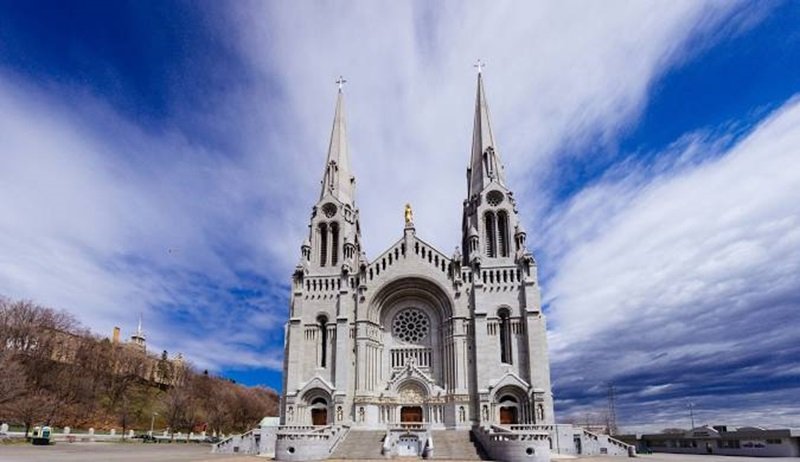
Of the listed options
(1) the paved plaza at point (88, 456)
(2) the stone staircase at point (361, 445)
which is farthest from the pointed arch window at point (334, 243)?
(1) the paved plaza at point (88, 456)

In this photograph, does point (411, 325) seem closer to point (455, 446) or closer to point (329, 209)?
point (455, 446)

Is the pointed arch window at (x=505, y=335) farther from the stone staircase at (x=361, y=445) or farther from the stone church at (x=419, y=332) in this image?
the stone staircase at (x=361, y=445)

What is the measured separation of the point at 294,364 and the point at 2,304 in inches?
1346

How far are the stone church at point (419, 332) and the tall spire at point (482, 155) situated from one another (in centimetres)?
25

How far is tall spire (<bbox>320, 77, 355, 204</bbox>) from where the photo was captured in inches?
2079

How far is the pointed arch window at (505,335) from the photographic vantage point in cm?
4347

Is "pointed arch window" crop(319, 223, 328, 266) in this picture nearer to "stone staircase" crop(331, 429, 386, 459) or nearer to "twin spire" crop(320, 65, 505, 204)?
"twin spire" crop(320, 65, 505, 204)

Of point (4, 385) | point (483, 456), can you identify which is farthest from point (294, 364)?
point (4, 385)

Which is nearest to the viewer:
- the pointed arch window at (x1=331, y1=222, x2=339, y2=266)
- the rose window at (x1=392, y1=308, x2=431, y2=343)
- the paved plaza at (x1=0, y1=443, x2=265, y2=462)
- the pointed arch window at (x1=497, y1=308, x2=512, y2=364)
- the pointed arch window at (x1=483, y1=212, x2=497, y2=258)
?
the paved plaza at (x1=0, y1=443, x2=265, y2=462)

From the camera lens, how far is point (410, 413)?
43531 millimetres

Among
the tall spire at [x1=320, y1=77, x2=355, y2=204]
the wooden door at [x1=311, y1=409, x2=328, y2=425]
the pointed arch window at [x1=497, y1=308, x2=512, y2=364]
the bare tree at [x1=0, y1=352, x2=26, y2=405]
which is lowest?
the wooden door at [x1=311, y1=409, x2=328, y2=425]

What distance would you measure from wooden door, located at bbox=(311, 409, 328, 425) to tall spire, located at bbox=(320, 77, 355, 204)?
20016 millimetres

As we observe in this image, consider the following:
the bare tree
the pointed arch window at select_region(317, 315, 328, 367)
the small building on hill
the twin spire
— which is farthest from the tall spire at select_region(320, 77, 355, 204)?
the small building on hill

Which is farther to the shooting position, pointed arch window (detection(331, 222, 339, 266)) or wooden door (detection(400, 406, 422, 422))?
pointed arch window (detection(331, 222, 339, 266))
